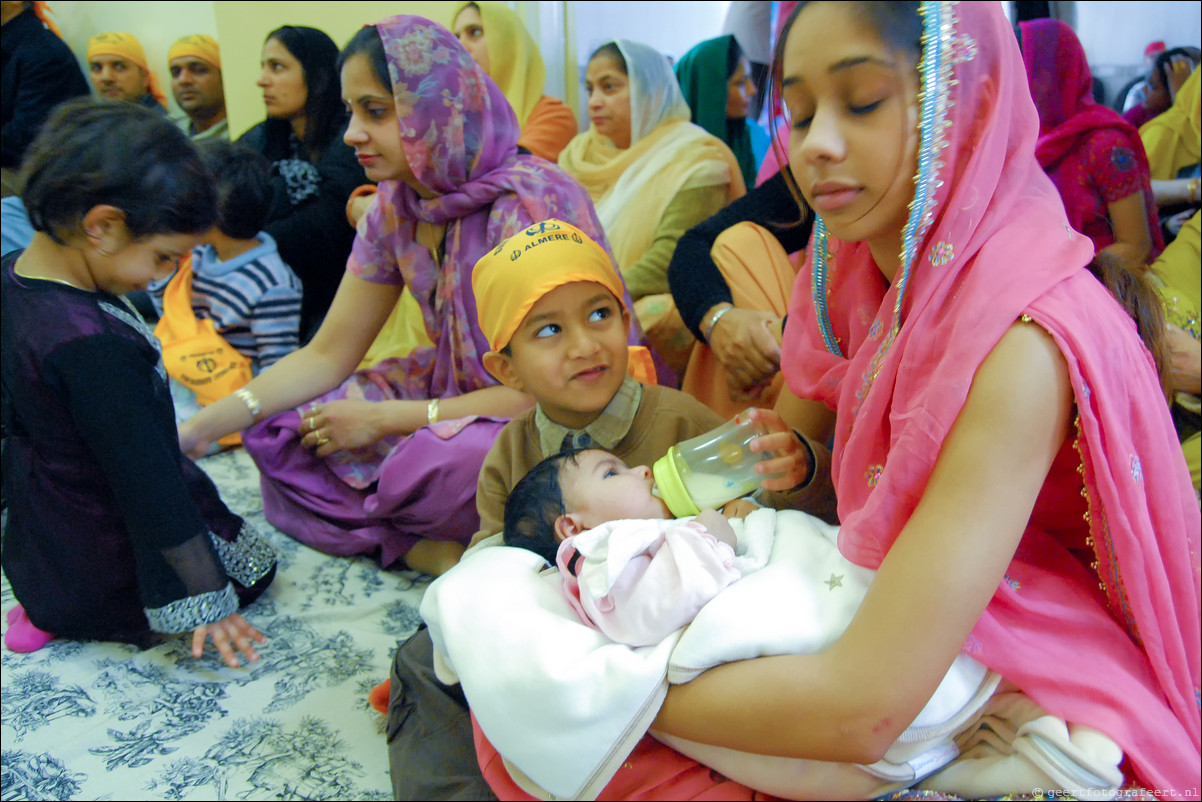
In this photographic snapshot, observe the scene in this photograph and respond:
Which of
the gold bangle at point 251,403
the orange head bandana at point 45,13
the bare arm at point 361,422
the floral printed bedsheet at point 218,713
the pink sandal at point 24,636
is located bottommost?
the floral printed bedsheet at point 218,713

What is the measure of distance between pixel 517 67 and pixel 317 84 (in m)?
0.67

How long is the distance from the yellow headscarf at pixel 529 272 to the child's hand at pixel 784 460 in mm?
315

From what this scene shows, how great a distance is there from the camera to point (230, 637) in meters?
1.36

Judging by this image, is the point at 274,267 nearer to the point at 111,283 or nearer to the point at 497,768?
the point at 111,283

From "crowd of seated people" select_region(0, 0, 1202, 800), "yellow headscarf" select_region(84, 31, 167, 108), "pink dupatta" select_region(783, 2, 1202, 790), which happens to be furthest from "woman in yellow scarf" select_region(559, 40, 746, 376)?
"yellow headscarf" select_region(84, 31, 167, 108)

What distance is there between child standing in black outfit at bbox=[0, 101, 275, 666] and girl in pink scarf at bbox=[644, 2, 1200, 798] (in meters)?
0.92

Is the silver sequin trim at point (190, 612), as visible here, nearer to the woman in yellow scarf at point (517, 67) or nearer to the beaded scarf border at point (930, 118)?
the beaded scarf border at point (930, 118)

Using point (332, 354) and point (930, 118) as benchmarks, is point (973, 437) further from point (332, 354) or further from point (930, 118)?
point (332, 354)

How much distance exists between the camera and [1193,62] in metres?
2.40

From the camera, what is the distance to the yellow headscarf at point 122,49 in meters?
3.83

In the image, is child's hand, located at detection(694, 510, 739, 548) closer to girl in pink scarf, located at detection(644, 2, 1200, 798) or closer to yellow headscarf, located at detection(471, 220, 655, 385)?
girl in pink scarf, located at detection(644, 2, 1200, 798)

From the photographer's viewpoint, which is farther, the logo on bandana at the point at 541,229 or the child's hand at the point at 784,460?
the logo on bandana at the point at 541,229

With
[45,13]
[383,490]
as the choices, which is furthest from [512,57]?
[45,13]

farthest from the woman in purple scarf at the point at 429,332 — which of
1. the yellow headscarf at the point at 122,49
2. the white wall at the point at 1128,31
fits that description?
the yellow headscarf at the point at 122,49
